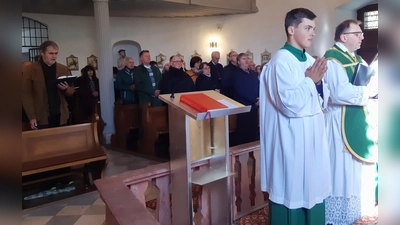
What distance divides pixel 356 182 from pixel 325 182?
0.73 meters

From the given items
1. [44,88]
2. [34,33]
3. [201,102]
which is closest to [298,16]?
[201,102]

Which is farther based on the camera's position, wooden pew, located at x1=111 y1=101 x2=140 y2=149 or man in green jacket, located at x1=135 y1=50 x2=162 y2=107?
wooden pew, located at x1=111 y1=101 x2=140 y2=149

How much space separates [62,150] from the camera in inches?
174

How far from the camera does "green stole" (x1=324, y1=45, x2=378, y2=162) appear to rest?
2949mm

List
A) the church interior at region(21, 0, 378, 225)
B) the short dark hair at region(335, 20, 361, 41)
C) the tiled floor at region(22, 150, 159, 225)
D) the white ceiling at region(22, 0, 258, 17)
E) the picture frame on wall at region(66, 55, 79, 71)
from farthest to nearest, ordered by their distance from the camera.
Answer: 1. the picture frame on wall at region(66, 55, 79, 71)
2. the white ceiling at region(22, 0, 258, 17)
3. the tiled floor at region(22, 150, 159, 225)
4. the short dark hair at region(335, 20, 361, 41)
5. the church interior at region(21, 0, 378, 225)

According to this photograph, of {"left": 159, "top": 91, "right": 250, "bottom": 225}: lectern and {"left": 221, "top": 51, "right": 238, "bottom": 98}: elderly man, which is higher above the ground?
{"left": 221, "top": 51, "right": 238, "bottom": 98}: elderly man

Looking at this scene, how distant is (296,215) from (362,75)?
4.18 feet

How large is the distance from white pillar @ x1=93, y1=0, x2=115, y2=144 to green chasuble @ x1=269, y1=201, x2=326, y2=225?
237 inches

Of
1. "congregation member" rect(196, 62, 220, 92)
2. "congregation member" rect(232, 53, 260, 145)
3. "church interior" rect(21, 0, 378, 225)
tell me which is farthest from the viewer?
"congregation member" rect(196, 62, 220, 92)

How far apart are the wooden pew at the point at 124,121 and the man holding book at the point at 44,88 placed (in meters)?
2.46

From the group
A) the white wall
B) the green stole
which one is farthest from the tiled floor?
the white wall

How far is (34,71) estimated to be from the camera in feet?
13.1

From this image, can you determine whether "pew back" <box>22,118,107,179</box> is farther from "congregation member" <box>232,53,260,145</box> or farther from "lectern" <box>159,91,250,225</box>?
"congregation member" <box>232,53,260,145</box>

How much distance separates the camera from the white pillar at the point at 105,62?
→ 7.94 metres
